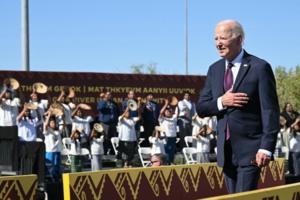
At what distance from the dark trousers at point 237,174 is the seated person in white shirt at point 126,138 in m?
13.2

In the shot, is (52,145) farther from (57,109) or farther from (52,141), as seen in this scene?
(57,109)

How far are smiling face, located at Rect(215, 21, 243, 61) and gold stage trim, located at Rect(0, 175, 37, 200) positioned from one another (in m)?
3.29

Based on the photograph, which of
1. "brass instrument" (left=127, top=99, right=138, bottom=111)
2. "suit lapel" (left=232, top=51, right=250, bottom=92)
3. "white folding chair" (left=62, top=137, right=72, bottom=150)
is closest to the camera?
"suit lapel" (left=232, top=51, right=250, bottom=92)

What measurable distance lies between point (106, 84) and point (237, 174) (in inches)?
677

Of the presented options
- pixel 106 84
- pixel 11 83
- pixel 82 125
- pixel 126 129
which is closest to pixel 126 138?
pixel 126 129

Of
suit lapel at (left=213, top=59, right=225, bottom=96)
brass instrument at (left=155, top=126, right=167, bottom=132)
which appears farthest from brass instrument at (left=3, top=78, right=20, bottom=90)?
suit lapel at (left=213, top=59, right=225, bottom=96)

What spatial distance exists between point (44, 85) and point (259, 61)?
1561cm

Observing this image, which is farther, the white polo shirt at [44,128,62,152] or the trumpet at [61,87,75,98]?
the trumpet at [61,87,75,98]

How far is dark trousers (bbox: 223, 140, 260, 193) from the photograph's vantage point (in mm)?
4832

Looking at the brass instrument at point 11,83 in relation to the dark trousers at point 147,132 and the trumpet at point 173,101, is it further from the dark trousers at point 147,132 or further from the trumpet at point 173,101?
the trumpet at point 173,101

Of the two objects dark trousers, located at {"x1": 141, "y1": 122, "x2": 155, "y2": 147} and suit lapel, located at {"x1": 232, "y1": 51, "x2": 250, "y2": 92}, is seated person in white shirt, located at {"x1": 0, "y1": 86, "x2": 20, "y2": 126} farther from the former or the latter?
suit lapel, located at {"x1": 232, "y1": 51, "x2": 250, "y2": 92}

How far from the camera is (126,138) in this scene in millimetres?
18125

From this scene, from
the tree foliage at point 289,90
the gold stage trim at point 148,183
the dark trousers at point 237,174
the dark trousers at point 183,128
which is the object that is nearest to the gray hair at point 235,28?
the dark trousers at point 237,174

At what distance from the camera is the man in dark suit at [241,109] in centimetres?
471
